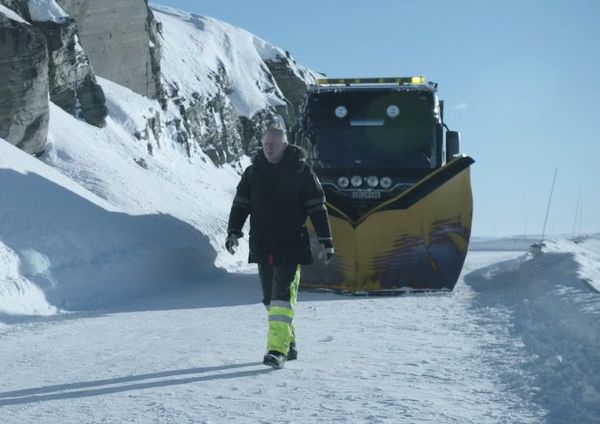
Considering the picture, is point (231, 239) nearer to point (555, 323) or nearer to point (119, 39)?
point (555, 323)

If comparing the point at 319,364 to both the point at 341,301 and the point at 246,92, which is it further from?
the point at 246,92

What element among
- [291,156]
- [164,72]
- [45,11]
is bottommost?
[291,156]

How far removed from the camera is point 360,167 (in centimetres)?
1148

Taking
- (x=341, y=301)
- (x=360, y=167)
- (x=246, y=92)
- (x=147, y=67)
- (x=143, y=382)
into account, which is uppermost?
(x=246, y=92)

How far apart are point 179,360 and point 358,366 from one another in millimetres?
1429

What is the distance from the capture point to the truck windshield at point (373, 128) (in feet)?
38.2

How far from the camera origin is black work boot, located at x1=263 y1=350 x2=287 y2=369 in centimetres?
543

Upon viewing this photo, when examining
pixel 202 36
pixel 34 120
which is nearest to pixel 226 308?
pixel 34 120

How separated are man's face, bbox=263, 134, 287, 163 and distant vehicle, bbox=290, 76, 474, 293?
4.61 meters

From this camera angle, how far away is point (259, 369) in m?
5.46

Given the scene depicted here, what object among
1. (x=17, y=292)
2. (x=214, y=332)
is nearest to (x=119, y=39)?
(x=17, y=292)

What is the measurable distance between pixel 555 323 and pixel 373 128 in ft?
18.6

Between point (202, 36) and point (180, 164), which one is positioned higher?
point (202, 36)

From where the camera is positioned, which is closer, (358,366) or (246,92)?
(358,366)
